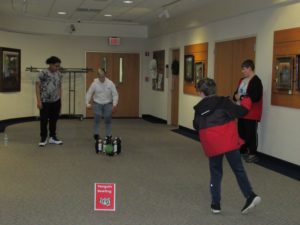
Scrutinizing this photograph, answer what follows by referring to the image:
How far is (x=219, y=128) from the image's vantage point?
166 inches

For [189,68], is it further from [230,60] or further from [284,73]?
[284,73]

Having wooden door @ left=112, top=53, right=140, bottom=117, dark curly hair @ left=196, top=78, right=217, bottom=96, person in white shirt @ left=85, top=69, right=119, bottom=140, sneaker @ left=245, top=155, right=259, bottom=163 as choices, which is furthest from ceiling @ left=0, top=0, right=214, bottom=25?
dark curly hair @ left=196, top=78, right=217, bottom=96

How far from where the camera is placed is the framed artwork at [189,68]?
10367mm

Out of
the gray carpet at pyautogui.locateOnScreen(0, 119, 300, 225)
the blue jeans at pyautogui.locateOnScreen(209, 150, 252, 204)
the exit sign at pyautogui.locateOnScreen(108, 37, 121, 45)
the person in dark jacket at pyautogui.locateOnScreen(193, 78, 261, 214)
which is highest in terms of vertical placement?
the exit sign at pyautogui.locateOnScreen(108, 37, 121, 45)

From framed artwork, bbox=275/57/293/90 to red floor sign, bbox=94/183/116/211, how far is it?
3492 millimetres

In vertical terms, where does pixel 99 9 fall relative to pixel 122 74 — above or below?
above

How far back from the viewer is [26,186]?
544 centimetres

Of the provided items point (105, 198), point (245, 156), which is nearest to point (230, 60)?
point (245, 156)

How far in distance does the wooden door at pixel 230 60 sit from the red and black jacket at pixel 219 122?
3725 mm

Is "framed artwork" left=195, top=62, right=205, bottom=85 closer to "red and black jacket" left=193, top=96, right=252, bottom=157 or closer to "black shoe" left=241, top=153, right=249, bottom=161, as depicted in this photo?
"black shoe" left=241, top=153, right=249, bottom=161

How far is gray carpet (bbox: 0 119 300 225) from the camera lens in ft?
14.2

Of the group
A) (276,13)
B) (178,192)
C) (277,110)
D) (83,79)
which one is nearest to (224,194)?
→ (178,192)

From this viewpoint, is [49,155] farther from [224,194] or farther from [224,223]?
[224,223]

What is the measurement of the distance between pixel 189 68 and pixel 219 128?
256 inches
